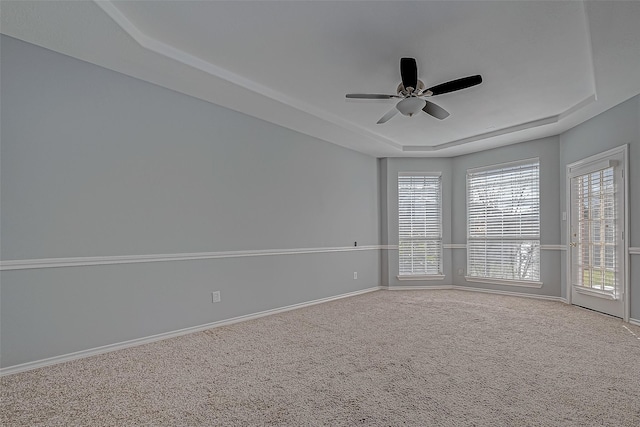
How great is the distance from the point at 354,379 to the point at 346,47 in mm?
2601

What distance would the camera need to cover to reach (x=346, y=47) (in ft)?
9.85

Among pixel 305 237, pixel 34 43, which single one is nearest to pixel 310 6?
pixel 34 43

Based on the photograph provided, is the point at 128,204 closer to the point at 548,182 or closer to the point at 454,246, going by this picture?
the point at 454,246

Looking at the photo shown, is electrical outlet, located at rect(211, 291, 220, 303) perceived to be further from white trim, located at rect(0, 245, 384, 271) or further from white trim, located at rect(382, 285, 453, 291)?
white trim, located at rect(382, 285, 453, 291)

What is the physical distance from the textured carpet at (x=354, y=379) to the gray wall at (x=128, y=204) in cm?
38

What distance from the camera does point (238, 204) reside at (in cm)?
423

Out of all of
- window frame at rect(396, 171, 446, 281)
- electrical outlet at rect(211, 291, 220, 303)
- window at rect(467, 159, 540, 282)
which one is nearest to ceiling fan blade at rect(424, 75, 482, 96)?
electrical outlet at rect(211, 291, 220, 303)

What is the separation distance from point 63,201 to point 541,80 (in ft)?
15.0

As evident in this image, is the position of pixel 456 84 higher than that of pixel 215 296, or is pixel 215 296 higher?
pixel 456 84

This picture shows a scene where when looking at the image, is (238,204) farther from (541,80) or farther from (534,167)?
(534,167)

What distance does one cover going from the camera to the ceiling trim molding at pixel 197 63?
100.0 inches

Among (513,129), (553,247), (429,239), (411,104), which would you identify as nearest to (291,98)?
(411,104)

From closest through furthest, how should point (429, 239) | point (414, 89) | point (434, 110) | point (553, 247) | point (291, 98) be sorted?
point (414, 89)
point (434, 110)
point (291, 98)
point (553, 247)
point (429, 239)

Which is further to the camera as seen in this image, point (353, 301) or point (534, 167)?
point (534, 167)
